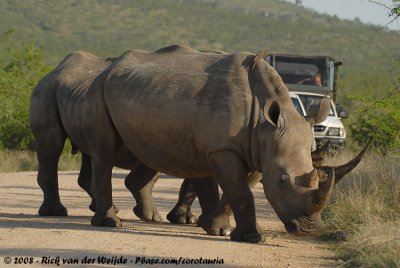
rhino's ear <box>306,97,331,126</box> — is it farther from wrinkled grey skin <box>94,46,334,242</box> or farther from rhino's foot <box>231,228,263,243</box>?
rhino's foot <box>231,228,263,243</box>

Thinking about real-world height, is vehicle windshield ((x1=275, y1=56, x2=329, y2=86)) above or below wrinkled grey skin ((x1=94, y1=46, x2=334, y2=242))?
below

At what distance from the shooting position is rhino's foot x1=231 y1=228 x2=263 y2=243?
434 inches

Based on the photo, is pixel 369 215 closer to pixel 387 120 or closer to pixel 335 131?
pixel 387 120

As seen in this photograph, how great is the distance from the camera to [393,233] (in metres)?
10.1

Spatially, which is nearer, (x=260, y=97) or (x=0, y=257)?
(x=0, y=257)

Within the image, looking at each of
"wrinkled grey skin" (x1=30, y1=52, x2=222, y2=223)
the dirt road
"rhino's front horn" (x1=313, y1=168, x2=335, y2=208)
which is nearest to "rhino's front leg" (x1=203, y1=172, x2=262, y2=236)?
the dirt road

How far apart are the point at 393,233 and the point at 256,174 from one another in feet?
7.61

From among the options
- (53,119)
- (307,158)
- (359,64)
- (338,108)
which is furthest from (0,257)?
(359,64)

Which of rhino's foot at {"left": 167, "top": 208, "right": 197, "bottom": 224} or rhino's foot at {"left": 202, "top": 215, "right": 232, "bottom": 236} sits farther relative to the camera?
rhino's foot at {"left": 167, "top": 208, "right": 197, "bottom": 224}

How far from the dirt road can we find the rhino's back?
0.85 m

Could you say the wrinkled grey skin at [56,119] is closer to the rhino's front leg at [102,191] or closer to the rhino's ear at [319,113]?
the rhino's front leg at [102,191]

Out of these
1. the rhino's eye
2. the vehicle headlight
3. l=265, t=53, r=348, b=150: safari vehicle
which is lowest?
the vehicle headlight

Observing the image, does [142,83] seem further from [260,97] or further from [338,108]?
[338,108]

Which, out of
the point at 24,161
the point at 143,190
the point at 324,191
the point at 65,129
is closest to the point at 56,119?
the point at 65,129
